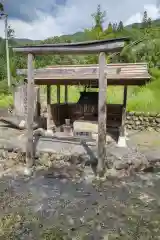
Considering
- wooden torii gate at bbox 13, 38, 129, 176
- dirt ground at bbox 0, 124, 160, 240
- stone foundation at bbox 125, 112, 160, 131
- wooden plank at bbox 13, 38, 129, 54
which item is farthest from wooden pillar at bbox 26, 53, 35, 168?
stone foundation at bbox 125, 112, 160, 131

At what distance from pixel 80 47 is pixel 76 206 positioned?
15.0ft

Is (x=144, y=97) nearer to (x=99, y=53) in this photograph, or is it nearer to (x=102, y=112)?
(x=102, y=112)

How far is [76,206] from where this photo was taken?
20.1ft

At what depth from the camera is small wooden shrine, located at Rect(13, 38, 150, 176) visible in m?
7.06

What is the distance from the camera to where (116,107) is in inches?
473

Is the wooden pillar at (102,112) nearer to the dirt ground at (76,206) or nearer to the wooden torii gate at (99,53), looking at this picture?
the wooden torii gate at (99,53)

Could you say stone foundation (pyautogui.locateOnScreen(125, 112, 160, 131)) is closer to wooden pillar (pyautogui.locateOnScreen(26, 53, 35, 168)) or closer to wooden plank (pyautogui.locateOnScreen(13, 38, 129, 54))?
wooden plank (pyautogui.locateOnScreen(13, 38, 129, 54))

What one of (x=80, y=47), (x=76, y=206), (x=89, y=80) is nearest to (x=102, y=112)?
(x=80, y=47)

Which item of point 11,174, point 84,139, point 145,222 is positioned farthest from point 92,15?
point 145,222

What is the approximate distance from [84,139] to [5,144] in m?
3.49

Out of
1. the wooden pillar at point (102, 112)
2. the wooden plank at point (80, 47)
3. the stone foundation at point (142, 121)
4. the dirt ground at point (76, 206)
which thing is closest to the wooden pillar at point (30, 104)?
the wooden plank at point (80, 47)

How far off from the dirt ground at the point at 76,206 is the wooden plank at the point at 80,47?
398 centimetres

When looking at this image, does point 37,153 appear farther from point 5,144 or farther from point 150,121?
point 150,121

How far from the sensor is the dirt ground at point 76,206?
5066 mm
